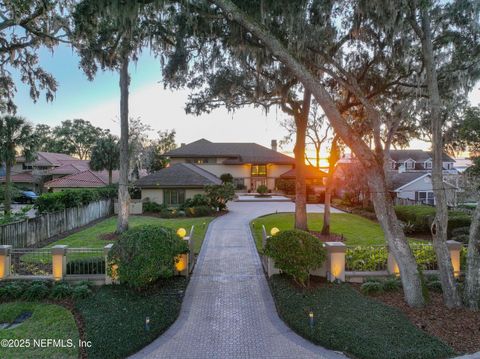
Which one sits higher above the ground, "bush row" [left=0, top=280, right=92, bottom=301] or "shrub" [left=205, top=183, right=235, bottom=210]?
"shrub" [left=205, top=183, right=235, bottom=210]

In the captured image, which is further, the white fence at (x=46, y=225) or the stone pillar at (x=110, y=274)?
the white fence at (x=46, y=225)

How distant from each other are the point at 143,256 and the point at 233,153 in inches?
1347

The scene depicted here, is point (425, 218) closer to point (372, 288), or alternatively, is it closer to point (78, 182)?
point (372, 288)

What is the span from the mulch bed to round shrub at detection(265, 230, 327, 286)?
5.77 ft

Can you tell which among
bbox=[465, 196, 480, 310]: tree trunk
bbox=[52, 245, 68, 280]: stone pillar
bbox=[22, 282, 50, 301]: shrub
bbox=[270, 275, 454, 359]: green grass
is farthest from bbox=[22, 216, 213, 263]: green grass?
bbox=[465, 196, 480, 310]: tree trunk

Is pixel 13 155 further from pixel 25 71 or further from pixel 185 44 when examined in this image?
pixel 185 44

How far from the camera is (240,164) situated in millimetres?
40156

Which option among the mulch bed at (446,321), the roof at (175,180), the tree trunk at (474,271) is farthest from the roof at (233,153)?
the tree trunk at (474,271)

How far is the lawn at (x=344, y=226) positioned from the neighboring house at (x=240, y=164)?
56.3 feet

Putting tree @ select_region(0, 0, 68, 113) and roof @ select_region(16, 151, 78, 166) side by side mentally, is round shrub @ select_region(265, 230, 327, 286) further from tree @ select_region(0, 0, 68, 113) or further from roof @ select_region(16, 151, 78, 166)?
roof @ select_region(16, 151, 78, 166)

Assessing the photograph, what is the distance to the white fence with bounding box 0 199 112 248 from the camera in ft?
42.3

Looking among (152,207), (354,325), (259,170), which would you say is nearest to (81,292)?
(354,325)

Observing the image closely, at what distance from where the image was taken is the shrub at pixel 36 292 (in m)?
7.95

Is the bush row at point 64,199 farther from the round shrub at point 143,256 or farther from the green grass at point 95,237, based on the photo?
the round shrub at point 143,256
